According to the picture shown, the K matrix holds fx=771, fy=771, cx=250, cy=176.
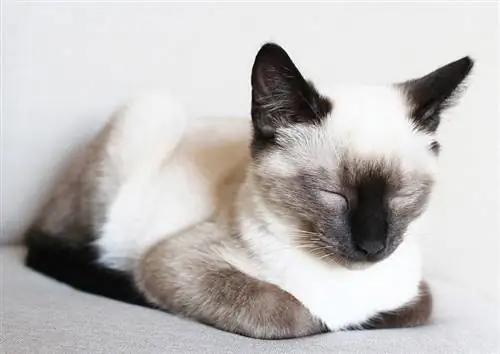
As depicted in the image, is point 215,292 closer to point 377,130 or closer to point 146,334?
point 146,334

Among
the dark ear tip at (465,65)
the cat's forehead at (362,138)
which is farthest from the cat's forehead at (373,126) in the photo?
the dark ear tip at (465,65)

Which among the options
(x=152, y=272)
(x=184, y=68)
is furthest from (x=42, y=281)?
(x=184, y=68)

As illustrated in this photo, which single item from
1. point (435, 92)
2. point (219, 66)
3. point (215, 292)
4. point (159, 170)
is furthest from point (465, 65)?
point (219, 66)

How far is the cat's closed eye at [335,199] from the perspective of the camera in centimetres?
112

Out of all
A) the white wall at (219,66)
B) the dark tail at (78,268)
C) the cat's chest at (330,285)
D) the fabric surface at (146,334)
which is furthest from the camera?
the white wall at (219,66)

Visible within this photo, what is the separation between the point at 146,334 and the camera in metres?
1.11

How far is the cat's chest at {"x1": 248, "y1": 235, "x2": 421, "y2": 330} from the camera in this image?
120 cm

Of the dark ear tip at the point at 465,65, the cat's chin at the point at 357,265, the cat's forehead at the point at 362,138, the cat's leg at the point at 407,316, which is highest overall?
the dark ear tip at the point at 465,65

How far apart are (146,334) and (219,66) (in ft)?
2.61

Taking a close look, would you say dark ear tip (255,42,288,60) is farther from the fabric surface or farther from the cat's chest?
the fabric surface

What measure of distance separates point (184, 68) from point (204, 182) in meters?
0.42

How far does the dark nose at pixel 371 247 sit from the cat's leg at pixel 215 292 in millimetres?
136

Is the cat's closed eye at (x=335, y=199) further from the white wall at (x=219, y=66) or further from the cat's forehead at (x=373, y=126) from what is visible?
the white wall at (x=219, y=66)

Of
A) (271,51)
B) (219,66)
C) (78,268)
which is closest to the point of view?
(271,51)
